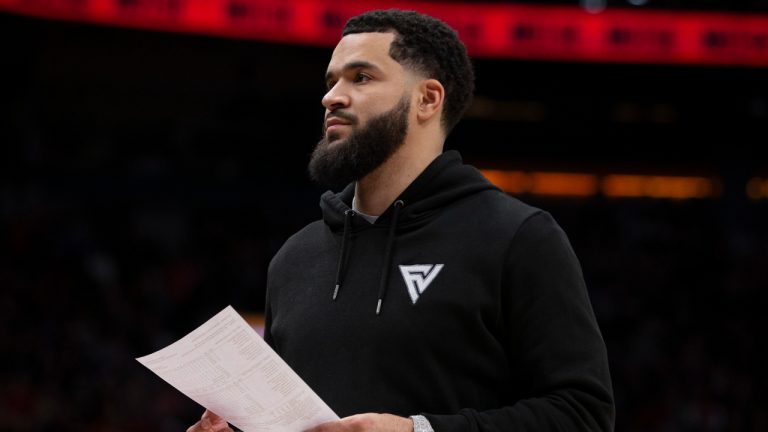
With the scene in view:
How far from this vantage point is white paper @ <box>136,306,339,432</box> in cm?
185

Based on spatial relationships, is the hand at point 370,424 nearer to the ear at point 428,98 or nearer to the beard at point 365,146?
the beard at point 365,146

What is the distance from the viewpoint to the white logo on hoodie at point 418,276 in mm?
2047

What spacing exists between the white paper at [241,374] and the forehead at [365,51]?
0.62m

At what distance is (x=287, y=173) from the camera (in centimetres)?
1285

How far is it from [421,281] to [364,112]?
0.37 m

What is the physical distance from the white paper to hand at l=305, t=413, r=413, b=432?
5 centimetres

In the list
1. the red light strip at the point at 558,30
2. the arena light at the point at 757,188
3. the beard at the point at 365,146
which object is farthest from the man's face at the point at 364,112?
the arena light at the point at 757,188

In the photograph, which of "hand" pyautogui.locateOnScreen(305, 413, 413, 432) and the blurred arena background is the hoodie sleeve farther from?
the blurred arena background

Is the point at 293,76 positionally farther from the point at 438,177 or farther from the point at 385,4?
the point at 438,177

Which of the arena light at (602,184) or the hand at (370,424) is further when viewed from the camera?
the arena light at (602,184)

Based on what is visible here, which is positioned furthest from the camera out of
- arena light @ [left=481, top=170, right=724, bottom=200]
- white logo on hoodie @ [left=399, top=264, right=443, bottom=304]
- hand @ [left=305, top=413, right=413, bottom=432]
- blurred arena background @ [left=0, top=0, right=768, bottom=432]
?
arena light @ [left=481, top=170, right=724, bottom=200]

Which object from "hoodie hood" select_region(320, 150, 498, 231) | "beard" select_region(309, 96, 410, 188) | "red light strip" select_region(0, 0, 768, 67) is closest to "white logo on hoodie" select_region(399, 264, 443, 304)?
"hoodie hood" select_region(320, 150, 498, 231)

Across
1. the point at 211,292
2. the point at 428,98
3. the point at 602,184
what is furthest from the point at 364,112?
the point at 602,184

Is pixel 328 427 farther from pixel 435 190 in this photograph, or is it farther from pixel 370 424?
pixel 435 190
